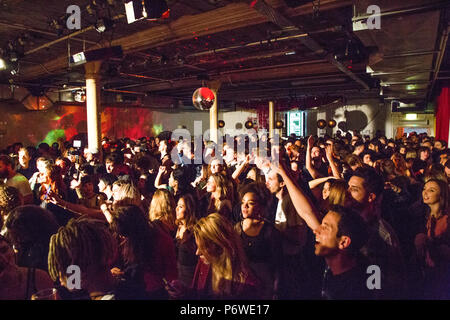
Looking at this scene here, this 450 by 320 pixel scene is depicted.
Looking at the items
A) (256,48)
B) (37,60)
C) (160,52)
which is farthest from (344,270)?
(37,60)

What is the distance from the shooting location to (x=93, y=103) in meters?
7.68

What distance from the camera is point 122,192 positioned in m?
2.85

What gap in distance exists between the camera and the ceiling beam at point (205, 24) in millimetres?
4475

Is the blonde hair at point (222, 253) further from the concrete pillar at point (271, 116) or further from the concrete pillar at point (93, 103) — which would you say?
the concrete pillar at point (271, 116)

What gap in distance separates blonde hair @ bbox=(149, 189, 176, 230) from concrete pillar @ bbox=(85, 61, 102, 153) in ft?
18.1

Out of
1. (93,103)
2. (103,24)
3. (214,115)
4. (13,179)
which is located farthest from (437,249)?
(214,115)

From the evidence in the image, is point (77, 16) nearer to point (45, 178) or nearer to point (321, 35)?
point (45, 178)

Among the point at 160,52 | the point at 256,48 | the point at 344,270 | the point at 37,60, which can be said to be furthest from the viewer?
the point at 37,60

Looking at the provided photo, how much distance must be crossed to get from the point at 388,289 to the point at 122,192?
2.17 m

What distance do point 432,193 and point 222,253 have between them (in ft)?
6.27

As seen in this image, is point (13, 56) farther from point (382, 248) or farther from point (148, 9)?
point (382, 248)

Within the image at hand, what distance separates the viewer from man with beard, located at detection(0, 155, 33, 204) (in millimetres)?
3365

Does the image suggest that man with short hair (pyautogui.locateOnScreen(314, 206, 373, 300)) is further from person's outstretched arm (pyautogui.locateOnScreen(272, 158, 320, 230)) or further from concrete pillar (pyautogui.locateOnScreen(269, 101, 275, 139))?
concrete pillar (pyautogui.locateOnScreen(269, 101, 275, 139))
